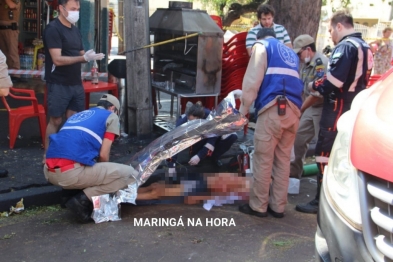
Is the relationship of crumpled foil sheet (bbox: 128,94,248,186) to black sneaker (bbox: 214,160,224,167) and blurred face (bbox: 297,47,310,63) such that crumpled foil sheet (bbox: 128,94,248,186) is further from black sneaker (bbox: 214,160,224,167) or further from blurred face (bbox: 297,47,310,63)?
blurred face (bbox: 297,47,310,63)

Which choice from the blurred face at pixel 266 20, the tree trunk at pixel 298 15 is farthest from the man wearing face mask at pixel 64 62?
the tree trunk at pixel 298 15

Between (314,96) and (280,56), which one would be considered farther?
(314,96)

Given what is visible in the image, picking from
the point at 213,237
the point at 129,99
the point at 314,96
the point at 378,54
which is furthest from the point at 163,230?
the point at 378,54

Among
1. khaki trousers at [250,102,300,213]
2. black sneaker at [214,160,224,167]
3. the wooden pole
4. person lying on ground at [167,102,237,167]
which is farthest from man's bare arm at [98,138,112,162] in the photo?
the wooden pole

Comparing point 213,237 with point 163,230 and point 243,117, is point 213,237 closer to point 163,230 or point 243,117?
point 163,230

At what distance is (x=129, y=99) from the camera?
6.46 meters

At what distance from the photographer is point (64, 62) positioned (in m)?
5.04

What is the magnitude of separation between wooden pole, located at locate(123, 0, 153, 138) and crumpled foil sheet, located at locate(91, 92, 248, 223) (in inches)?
61.1

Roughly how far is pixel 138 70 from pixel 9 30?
15.6 ft

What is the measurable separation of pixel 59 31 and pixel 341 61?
2.85 meters

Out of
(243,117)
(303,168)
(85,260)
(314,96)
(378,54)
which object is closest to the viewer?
(85,260)

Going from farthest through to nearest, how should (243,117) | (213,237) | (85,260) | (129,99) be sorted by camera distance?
(129,99) < (243,117) < (213,237) < (85,260)

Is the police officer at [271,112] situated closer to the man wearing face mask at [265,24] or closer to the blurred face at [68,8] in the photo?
the man wearing face mask at [265,24]

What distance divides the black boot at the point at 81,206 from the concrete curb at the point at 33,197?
466 mm
